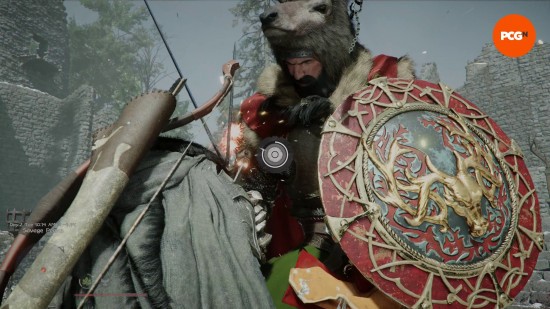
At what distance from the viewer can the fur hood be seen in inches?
72.0

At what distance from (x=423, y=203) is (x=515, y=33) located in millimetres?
2784

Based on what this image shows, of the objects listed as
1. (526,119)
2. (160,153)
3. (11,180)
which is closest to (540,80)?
(526,119)

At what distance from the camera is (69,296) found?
1.00 meters

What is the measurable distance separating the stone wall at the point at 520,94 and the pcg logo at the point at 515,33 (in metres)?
11.0

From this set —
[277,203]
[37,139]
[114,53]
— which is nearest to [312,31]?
[277,203]

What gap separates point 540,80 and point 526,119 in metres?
1.65

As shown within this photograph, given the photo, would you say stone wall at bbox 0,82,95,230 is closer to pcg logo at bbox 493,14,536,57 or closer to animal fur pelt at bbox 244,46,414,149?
animal fur pelt at bbox 244,46,414,149

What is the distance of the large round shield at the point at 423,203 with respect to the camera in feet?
4.19

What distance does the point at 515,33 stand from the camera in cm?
307

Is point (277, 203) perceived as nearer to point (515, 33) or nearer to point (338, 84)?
point (338, 84)

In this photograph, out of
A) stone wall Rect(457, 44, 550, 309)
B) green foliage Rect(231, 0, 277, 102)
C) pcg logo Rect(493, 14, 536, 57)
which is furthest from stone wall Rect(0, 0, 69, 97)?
stone wall Rect(457, 44, 550, 309)

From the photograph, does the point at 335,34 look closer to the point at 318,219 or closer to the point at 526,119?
the point at 318,219

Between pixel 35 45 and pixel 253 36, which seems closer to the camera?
pixel 253 36

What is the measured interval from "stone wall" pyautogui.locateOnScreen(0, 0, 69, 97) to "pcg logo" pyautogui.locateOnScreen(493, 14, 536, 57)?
6.62 m
